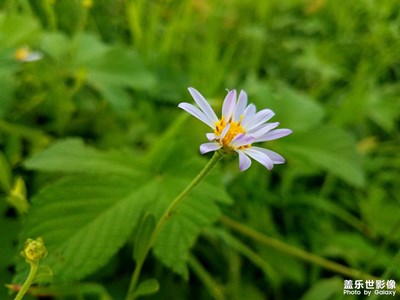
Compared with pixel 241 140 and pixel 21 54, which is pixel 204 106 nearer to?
pixel 241 140

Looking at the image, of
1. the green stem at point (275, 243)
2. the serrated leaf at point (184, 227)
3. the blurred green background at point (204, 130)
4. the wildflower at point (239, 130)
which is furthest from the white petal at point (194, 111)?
the green stem at point (275, 243)

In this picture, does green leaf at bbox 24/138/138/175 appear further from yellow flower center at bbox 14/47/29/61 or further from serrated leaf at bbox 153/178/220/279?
yellow flower center at bbox 14/47/29/61

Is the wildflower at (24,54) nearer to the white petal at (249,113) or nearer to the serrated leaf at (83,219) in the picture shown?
the serrated leaf at (83,219)

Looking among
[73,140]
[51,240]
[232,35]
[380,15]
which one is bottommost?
[51,240]

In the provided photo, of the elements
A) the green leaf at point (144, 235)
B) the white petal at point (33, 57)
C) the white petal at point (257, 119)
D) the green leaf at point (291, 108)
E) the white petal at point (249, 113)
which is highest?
the white petal at point (33, 57)

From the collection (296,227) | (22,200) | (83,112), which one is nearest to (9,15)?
(83,112)

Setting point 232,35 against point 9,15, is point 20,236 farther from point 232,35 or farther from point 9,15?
point 232,35
